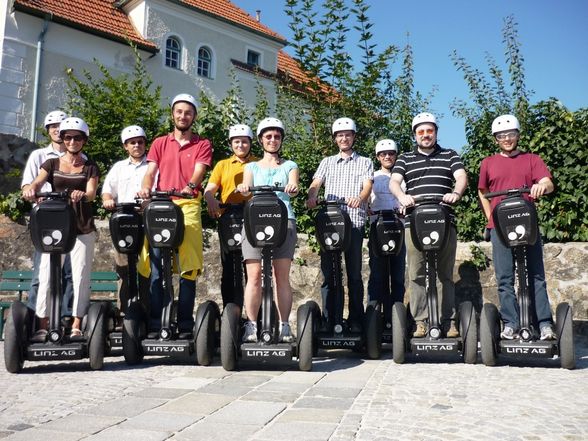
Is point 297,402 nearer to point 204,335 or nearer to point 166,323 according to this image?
point 204,335

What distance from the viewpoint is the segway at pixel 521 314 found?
444 cm

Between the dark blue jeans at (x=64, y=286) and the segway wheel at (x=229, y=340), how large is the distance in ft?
4.74

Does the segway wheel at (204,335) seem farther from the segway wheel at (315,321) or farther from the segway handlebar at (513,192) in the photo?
the segway handlebar at (513,192)

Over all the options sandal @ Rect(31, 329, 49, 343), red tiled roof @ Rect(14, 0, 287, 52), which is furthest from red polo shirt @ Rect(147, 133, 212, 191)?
red tiled roof @ Rect(14, 0, 287, 52)

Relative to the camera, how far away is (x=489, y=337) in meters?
4.52

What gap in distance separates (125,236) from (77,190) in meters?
0.55

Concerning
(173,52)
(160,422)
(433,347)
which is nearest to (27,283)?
(160,422)

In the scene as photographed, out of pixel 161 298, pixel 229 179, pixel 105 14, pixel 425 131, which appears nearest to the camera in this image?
pixel 161 298

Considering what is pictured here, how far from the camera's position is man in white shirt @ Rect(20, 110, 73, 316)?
16.1 ft

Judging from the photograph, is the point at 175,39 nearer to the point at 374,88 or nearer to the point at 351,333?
the point at 374,88

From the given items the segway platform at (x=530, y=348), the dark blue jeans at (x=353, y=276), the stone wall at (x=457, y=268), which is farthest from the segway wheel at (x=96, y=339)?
the stone wall at (x=457, y=268)

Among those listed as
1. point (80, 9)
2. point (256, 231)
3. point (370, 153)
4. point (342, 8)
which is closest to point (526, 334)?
point (256, 231)

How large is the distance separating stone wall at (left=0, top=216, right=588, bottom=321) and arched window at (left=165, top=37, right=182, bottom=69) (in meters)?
12.4

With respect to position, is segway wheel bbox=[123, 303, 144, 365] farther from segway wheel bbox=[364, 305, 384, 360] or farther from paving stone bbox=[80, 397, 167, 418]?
segway wheel bbox=[364, 305, 384, 360]
